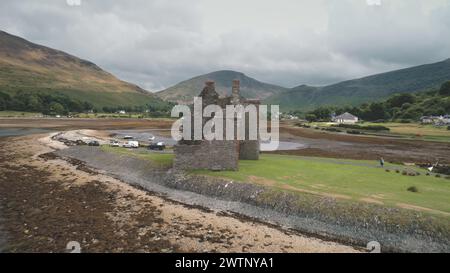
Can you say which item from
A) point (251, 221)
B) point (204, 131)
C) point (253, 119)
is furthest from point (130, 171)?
point (251, 221)

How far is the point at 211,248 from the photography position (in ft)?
52.7

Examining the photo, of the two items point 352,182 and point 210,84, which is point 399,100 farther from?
point 210,84

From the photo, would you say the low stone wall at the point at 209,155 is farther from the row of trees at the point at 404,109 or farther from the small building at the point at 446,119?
the row of trees at the point at 404,109

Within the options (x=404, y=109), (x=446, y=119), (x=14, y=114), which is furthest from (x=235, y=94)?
(x=14, y=114)

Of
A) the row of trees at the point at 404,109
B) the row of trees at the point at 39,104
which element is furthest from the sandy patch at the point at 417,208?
the row of trees at the point at 39,104

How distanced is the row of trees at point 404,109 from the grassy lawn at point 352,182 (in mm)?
118484

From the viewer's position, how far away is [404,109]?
139 m

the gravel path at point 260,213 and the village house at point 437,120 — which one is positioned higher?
the village house at point 437,120

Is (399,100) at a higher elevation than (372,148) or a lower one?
higher

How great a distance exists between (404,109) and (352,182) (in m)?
136

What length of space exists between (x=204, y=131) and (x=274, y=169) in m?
7.77

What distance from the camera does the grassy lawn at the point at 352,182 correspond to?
65.8 ft
